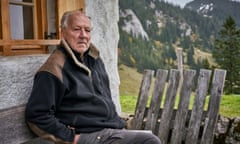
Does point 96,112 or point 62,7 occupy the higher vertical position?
point 62,7

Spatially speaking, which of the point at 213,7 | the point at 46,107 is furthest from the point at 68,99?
the point at 213,7

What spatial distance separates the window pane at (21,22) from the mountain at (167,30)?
28.6 metres

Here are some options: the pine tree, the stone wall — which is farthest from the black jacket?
the pine tree

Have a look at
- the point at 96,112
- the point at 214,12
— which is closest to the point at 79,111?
the point at 96,112

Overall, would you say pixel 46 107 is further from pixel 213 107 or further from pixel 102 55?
pixel 213 107

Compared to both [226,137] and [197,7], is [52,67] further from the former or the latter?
[197,7]

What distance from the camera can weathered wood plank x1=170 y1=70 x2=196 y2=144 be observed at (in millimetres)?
3486

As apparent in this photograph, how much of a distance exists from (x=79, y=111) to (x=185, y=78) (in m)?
1.83

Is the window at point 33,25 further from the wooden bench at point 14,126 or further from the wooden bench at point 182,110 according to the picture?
the wooden bench at point 182,110

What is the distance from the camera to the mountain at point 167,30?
115 feet

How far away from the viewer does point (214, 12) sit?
4459 centimetres

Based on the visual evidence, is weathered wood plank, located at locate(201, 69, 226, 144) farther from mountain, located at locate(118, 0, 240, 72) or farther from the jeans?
mountain, located at locate(118, 0, 240, 72)

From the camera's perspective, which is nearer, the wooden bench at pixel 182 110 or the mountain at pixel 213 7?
the wooden bench at pixel 182 110

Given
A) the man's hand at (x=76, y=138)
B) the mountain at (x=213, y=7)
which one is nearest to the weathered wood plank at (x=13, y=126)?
the man's hand at (x=76, y=138)
